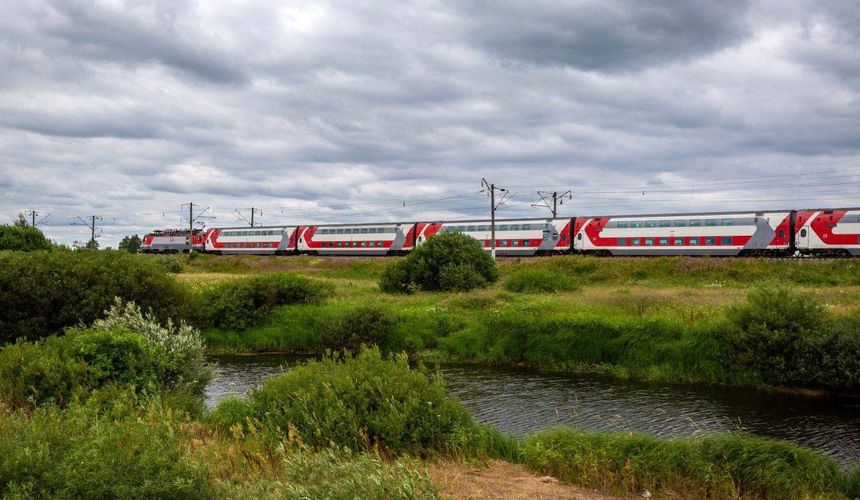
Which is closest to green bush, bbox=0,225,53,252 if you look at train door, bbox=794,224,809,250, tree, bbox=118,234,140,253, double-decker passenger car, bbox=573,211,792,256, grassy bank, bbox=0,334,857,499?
grassy bank, bbox=0,334,857,499

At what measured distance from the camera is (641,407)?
22188 millimetres

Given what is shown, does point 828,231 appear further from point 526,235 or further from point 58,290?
point 58,290

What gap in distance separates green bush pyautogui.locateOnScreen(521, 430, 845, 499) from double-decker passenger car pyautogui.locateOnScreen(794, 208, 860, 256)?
4108 cm

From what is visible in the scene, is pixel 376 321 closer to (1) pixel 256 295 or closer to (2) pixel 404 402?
(1) pixel 256 295

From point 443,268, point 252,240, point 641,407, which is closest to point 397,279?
point 443,268

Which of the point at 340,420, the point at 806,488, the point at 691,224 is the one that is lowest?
the point at 806,488

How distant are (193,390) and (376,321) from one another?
1635 centimetres

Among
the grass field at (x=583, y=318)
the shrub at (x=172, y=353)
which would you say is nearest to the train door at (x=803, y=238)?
the grass field at (x=583, y=318)

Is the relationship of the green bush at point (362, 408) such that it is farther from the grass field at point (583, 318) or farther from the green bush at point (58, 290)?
the grass field at point (583, 318)

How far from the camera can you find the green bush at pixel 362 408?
484 inches

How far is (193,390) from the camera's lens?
18.3 meters

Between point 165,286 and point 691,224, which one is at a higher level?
point 691,224

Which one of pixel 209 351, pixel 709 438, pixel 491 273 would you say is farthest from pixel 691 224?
pixel 709 438

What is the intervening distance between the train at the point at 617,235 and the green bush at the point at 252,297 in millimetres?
11641
